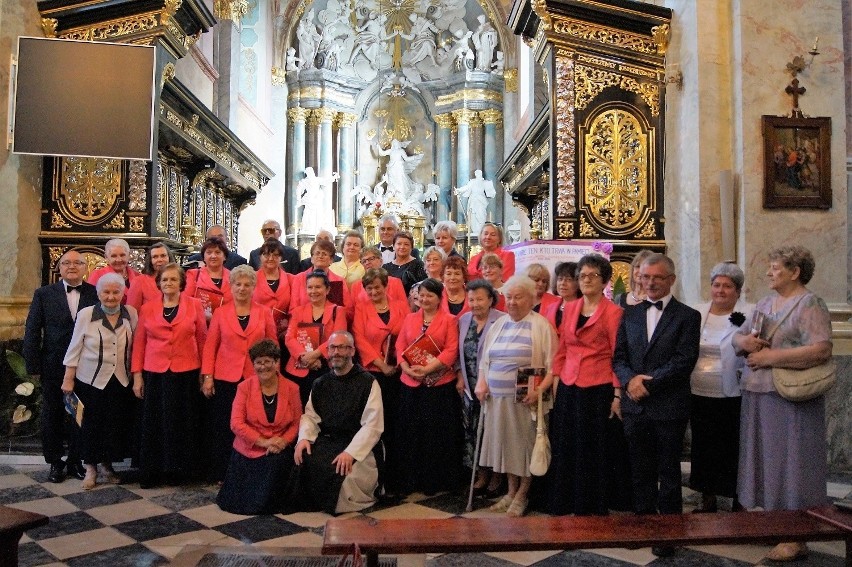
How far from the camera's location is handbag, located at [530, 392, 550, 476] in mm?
4246

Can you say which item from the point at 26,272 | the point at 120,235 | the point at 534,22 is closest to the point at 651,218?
the point at 534,22

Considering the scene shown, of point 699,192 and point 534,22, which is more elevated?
point 534,22

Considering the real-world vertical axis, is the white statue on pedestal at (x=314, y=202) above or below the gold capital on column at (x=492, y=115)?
below

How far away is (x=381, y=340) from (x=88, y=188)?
3.61 meters

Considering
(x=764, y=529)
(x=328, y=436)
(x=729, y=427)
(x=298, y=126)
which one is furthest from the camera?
(x=298, y=126)

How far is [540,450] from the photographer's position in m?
4.30

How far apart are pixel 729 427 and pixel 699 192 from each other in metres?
2.54

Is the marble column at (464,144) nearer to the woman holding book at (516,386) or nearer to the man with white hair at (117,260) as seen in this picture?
the man with white hair at (117,260)

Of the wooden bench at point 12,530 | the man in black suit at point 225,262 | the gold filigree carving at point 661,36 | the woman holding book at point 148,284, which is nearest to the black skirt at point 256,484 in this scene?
the woman holding book at point 148,284

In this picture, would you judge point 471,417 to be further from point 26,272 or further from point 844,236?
point 26,272

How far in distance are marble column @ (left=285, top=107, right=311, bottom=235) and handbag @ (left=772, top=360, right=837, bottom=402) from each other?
1472 cm

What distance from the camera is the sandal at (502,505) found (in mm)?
4535

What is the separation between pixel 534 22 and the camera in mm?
7363

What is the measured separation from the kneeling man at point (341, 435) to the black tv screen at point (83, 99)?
3.35 metres
